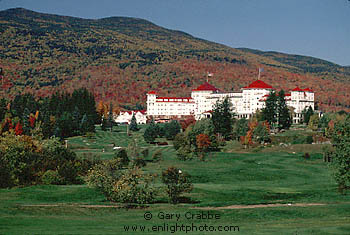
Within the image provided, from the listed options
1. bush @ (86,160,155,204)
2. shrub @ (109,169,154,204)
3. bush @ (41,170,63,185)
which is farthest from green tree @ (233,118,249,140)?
shrub @ (109,169,154,204)

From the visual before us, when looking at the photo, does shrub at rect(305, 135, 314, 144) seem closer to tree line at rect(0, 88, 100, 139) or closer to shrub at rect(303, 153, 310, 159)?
shrub at rect(303, 153, 310, 159)

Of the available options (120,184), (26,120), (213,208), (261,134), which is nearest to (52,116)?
(26,120)

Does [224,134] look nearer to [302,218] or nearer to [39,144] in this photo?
[39,144]

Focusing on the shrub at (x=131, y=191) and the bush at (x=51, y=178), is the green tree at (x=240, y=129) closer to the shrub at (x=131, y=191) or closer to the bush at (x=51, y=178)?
the bush at (x=51, y=178)

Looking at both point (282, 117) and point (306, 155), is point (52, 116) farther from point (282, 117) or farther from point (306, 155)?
point (306, 155)

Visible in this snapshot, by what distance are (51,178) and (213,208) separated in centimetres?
1986

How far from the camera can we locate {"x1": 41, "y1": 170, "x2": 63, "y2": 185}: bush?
51781mm

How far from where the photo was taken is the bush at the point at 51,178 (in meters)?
51.8

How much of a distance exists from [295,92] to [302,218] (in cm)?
11841

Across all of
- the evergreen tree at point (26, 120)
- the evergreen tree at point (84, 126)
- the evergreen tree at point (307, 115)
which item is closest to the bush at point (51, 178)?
the evergreen tree at point (26, 120)

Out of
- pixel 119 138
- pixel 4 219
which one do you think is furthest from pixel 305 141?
pixel 4 219

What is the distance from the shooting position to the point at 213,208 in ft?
123

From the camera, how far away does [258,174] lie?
211 ft

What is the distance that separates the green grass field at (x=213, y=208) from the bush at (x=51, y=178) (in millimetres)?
3192
